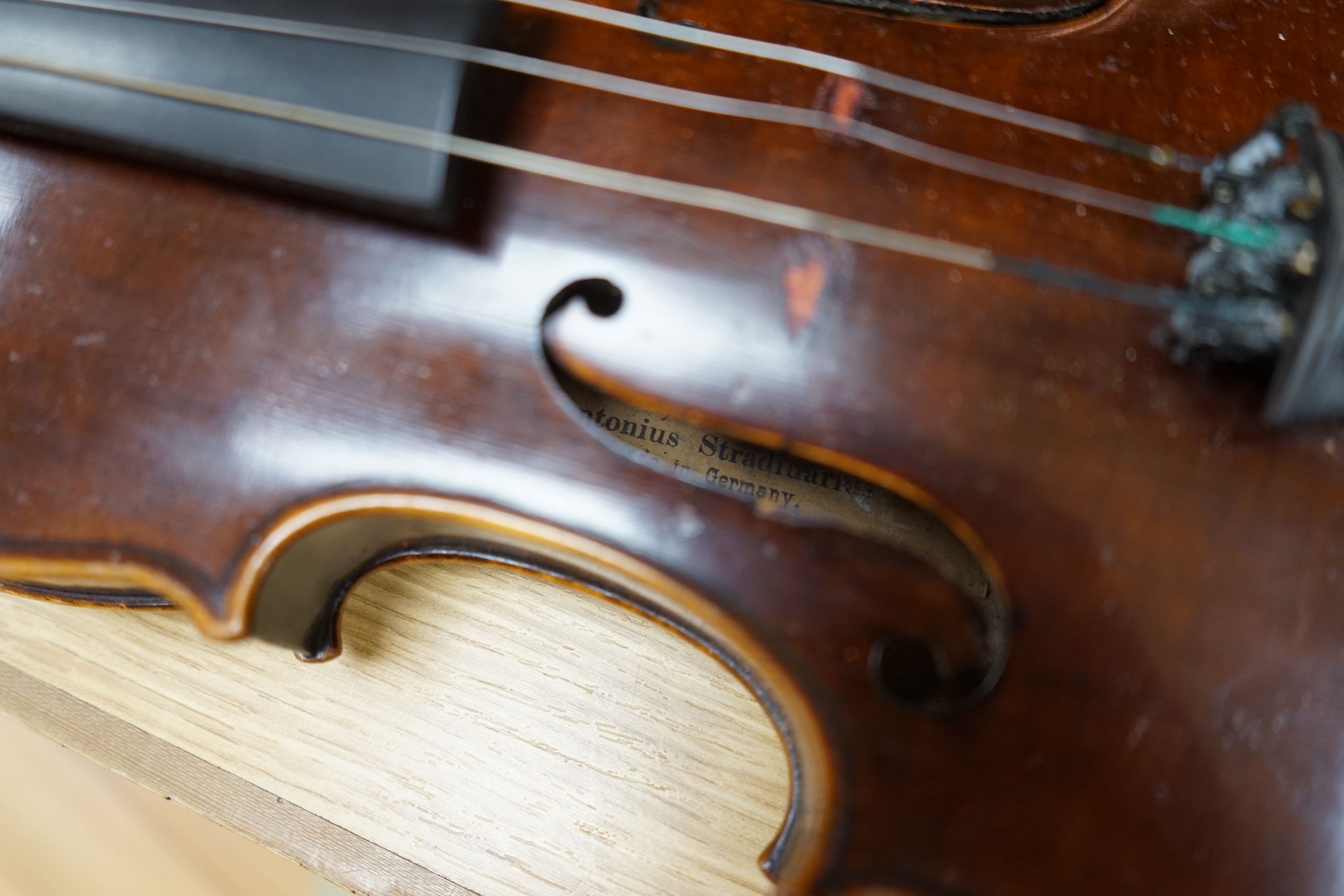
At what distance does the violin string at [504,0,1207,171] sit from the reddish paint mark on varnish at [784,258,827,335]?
0.62 ft

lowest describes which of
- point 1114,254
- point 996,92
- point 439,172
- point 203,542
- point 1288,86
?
point 203,542

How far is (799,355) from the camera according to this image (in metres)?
0.66

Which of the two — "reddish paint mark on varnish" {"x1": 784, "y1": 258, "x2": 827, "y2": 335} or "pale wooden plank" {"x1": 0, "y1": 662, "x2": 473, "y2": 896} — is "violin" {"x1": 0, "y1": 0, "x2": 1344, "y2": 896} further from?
"pale wooden plank" {"x1": 0, "y1": 662, "x2": 473, "y2": 896}

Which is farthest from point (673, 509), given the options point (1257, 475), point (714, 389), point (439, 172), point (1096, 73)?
point (1096, 73)

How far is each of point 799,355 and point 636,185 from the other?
0.64ft

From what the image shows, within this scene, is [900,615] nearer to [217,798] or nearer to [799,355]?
[799,355]

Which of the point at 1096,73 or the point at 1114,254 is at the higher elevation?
the point at 1096,73

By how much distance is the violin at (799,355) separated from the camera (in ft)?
2.06

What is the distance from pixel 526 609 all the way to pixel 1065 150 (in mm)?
718

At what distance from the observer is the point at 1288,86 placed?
75 centimetres

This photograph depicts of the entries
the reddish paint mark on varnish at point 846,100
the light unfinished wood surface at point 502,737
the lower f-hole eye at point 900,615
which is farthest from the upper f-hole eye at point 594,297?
the light unfinished wood surface at point 502,737

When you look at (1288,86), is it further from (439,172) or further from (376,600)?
(376,600)

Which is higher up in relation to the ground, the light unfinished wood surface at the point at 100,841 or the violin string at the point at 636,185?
the violin string at the point at 636,185

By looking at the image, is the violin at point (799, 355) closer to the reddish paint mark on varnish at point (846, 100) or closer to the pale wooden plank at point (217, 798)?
the reddish paint mark on varnish at point (846, 100)
